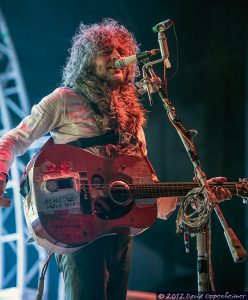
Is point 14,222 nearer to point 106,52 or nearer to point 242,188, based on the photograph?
point 106,52

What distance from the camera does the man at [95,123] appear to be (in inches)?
85.2

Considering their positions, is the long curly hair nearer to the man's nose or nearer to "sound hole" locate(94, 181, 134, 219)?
the man's nose

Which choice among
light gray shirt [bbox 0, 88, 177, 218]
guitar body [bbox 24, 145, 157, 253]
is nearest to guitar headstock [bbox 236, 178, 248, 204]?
guitar body [bbox 24, 145, 157, 253]

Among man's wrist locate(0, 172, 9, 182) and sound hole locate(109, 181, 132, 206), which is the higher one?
man's wrist locate(0, 172, 9, 182)

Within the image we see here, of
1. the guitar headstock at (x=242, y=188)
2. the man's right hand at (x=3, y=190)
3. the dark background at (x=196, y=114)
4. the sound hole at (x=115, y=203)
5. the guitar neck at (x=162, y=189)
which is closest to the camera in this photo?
the man's right hand at (x=3, y=190)

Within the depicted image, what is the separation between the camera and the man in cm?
216

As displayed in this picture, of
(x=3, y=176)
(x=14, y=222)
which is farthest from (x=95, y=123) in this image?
(x=14, y=222)

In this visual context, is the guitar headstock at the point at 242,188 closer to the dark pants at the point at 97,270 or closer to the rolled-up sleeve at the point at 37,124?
the dark pants at the point at 97,270

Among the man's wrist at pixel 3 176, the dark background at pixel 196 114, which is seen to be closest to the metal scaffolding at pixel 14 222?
the dark background at pixel 196 114

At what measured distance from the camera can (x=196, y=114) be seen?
471 cm

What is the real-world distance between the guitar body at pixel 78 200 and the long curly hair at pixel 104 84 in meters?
0.15

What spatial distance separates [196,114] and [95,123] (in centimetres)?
247

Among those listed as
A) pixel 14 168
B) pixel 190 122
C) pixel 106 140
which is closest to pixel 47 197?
pixel 106 140

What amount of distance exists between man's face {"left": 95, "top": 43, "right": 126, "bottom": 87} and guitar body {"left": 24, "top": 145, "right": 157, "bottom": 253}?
422mm
